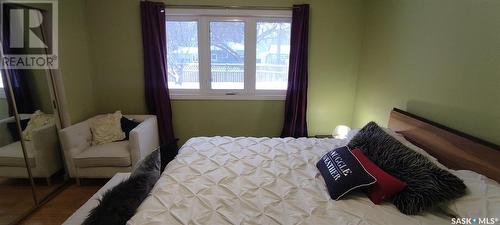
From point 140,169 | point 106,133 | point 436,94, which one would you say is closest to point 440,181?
point 436,94

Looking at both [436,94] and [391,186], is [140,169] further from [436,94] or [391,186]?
[436,94]

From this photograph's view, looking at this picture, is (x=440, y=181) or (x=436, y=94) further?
(x=436, y=94)

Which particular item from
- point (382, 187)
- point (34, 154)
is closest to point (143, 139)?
point (34, 154)

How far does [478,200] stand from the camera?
1.16 metres

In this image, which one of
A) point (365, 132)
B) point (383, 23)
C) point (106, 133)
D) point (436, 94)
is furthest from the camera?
point (106, 133)

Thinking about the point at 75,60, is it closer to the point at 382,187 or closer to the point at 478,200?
the point at 382,187

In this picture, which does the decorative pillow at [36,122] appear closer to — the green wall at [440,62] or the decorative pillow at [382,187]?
the decorative pillow at [382,187]

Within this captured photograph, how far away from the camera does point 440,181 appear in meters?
1.28

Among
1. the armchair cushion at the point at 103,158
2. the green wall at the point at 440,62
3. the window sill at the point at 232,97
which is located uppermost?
the green wall at the point at 440,62

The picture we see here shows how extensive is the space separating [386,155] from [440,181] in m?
0.35

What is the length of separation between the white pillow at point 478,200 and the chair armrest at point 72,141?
10.4 feet

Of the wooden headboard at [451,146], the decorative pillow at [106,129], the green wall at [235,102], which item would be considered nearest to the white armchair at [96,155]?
the decorative pillow at [106,129]

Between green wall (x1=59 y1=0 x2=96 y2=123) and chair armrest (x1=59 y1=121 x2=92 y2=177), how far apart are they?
0.76ft

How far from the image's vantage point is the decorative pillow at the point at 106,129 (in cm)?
279
